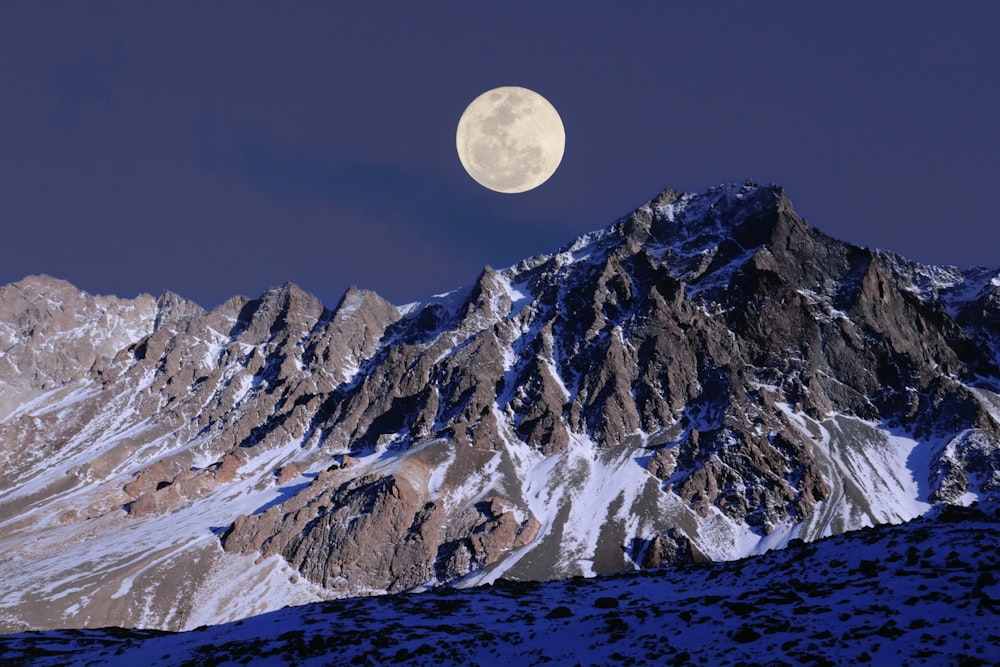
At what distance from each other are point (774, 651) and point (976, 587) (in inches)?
315

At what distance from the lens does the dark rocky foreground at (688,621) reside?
19.4 metres

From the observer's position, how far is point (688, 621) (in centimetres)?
2375

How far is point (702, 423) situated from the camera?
597ft

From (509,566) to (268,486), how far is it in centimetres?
9664

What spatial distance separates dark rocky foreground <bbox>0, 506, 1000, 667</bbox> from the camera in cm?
1944

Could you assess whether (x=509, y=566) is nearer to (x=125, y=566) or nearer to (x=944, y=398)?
(x=125, y=566)

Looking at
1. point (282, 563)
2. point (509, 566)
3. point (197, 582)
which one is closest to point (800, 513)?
point (509, 566)

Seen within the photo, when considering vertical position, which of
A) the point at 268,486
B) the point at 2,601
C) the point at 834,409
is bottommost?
the point at 2,601

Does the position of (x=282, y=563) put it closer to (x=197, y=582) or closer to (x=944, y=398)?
(x=197, y=582)

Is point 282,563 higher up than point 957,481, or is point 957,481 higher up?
point 957,481

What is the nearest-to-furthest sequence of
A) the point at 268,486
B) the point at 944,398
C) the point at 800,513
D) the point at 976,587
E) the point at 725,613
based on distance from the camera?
the point at 976,587, the point at 725,613, the point at 800,513, the point at 944,398, the point at 268,486

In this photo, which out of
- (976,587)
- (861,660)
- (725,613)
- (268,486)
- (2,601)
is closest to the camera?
(861,660)

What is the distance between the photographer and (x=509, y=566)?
13238cm

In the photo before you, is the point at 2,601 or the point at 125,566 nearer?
the point at 2,601
